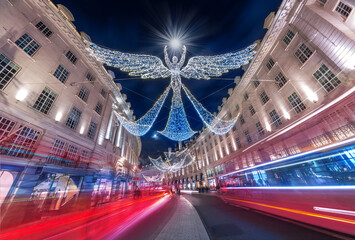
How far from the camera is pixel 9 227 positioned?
7.26 metres

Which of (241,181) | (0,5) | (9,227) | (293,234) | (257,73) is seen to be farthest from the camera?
(257,73)

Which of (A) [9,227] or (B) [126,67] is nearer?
(A) [9,227]

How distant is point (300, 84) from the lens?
1256 centimetres

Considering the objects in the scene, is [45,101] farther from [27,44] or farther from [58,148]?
[27,44]

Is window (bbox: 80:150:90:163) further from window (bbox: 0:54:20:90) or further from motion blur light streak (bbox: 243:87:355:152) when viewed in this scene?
motion blur light streak (bbox: 243:87:355:152)

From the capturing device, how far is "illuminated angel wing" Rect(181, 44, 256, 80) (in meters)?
9.55

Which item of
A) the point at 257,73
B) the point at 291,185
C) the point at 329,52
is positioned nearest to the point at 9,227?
the point at 291,185

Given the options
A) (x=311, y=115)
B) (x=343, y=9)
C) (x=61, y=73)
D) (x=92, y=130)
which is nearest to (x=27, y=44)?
(x=61, y=73)

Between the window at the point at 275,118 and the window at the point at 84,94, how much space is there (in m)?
24.1

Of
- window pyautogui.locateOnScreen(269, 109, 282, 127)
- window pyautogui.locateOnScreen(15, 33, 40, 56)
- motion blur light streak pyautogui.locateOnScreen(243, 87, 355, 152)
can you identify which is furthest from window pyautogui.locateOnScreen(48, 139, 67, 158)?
window pyautogui.locateOnScreen(269, 109, 282, 127)

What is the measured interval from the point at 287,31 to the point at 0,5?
83.8 ft

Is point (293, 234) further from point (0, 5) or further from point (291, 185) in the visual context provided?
point (0, 5)

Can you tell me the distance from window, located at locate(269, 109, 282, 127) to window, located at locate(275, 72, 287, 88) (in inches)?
134

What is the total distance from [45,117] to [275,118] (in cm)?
2449
